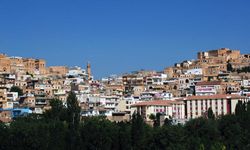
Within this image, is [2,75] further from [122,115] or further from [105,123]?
[105,123]

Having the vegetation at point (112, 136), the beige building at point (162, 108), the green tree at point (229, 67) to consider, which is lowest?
the vegetation at point (112, 136)

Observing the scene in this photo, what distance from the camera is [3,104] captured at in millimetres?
58656

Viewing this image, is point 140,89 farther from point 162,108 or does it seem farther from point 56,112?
point 56,112

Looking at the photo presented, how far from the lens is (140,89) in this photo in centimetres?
7912

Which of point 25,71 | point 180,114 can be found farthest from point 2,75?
point 180,114

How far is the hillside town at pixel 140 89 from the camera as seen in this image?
58281 millimetres

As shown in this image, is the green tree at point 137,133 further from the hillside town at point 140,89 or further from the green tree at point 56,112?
the hillside town at point 140,89

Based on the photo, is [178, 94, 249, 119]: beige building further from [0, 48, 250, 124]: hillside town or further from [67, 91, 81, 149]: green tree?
[67, 91, 81, 149]: green tree

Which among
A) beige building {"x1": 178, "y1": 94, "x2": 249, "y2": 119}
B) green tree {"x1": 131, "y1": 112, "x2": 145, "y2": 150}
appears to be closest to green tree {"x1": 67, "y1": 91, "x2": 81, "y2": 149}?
green tree {"x1": 131, "y1": 112, "x2": 145, "y2": 150}

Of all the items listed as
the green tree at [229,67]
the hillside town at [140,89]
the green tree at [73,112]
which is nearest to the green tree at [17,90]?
the hillside town at [140,89]

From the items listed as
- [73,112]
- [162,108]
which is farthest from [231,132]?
[162,108]

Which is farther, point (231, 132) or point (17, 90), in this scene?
point (17, 90)

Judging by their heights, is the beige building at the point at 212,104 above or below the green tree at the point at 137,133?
above

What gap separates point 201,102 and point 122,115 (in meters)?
8.65
